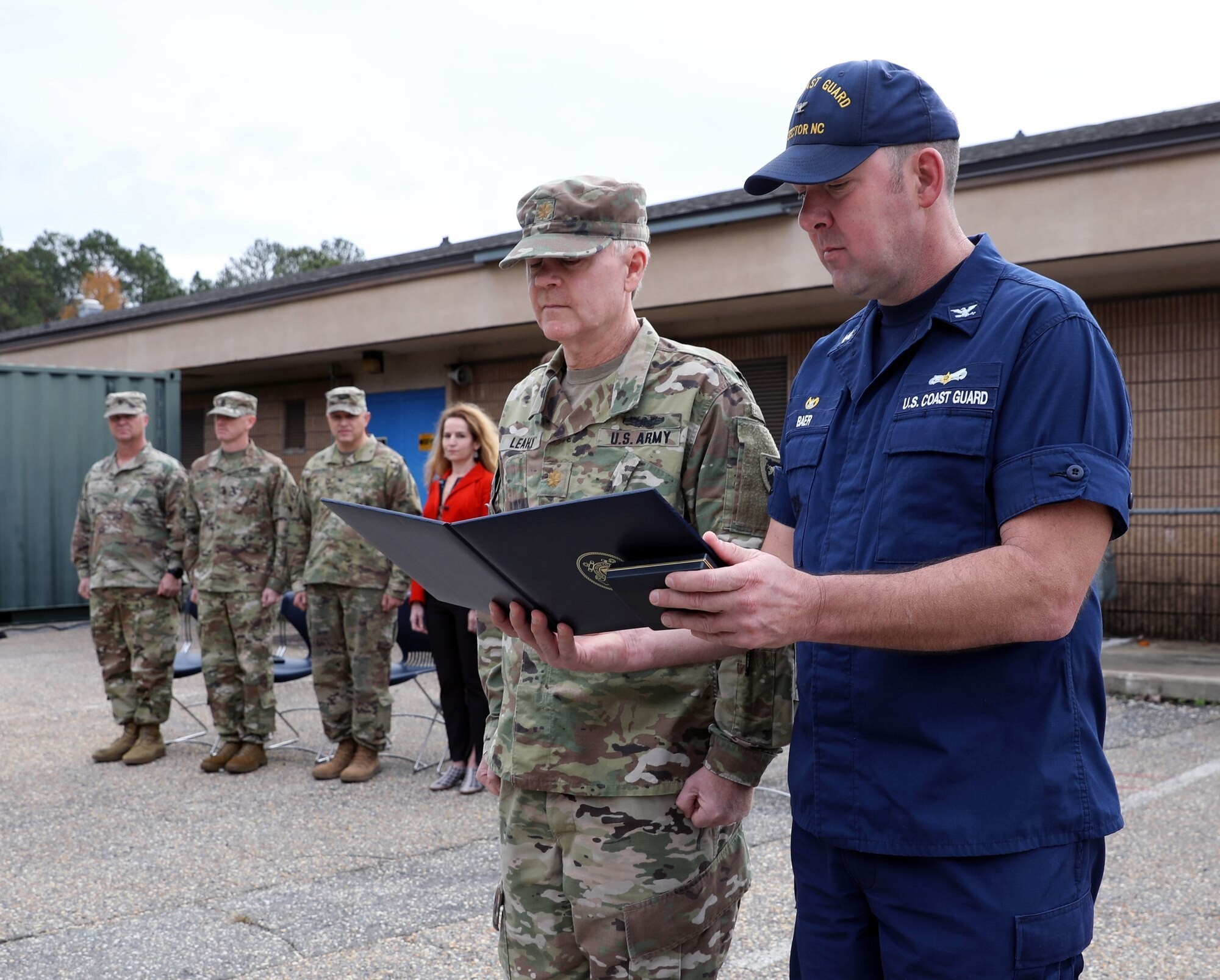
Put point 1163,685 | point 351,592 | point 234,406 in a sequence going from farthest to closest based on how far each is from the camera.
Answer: point 1163,685 → point 234,406 → point 351,592

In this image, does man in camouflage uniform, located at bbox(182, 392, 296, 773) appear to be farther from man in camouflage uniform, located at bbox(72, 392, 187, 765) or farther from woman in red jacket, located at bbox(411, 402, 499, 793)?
woman in red jacket, located at bbox(411, 402, 499, 793)

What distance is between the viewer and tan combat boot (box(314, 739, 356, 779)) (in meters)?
6.75

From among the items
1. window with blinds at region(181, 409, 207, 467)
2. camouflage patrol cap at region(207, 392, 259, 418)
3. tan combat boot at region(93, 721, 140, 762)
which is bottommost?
tan combat boot at region(93, 721, 140, 762)

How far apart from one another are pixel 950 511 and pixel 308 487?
6.18 meters

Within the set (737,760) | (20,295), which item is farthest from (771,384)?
(20,295)

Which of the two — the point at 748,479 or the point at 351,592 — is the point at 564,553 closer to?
the point at 748,479

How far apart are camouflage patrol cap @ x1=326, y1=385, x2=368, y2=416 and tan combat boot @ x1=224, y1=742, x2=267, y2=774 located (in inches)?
86.0

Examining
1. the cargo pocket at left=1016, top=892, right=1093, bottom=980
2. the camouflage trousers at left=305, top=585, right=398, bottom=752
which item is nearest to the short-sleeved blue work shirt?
the cargo pocket at left=1016, top=892, right=1093, bottom=980

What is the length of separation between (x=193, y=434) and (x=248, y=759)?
13.3 m

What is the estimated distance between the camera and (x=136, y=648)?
24.6 ft

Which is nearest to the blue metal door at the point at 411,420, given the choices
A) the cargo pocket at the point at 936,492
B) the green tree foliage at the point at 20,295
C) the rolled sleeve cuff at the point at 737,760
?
the rolled sleeve cuff at the point at 737,760

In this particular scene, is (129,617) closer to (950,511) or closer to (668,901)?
(668,901)

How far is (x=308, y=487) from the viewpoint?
729 centimetres

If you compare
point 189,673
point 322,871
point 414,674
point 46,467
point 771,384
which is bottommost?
point 322,871
